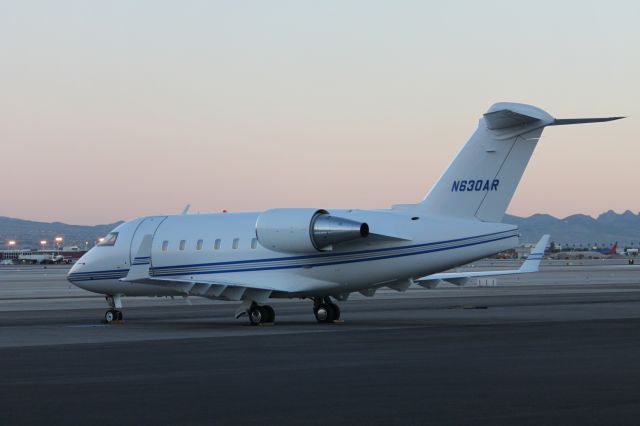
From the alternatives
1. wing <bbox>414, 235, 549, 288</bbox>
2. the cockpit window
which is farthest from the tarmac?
the cockpit window

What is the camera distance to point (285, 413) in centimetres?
1206

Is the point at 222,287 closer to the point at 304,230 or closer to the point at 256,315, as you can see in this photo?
the point at 256,315

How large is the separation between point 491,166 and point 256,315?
306 inches

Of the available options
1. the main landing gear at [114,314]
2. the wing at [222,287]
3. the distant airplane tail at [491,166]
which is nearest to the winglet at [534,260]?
the distant airplane tail at [491,166]

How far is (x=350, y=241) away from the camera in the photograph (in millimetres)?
28953

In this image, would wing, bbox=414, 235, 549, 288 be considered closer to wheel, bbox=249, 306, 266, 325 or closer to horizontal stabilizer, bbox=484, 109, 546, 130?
wheel, bbox=249, 306, 266, 325

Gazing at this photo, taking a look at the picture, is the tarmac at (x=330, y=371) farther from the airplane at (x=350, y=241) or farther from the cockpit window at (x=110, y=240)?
the cockpit window at (x=110, y=240)

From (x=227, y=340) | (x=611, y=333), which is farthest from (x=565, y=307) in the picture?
(x=227, y=340)

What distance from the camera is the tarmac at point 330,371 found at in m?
12.0

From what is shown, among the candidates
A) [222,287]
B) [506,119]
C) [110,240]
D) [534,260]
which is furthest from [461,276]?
[110,240]

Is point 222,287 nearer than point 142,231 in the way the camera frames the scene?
Yes

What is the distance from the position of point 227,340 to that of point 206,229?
348 inches

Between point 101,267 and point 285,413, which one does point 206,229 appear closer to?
point 101,267

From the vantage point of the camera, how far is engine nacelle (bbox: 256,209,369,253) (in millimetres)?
28625
